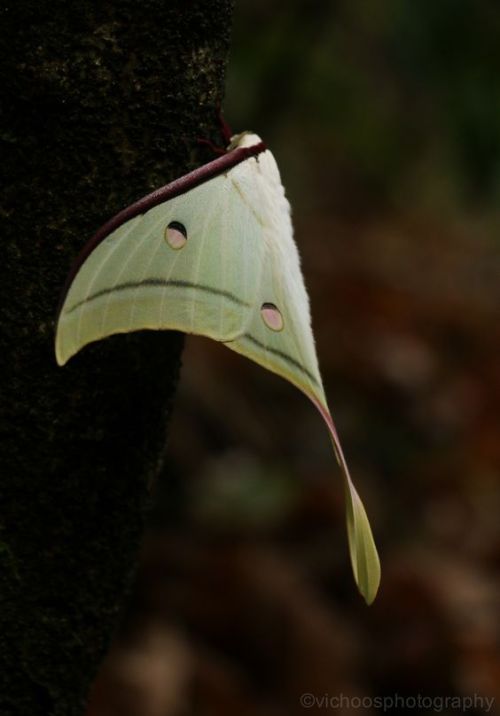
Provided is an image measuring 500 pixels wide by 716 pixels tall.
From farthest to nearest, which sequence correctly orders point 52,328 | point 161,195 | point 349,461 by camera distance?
point 349,461
point 52,328
point 161,195

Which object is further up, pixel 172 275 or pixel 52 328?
pixel 172 275

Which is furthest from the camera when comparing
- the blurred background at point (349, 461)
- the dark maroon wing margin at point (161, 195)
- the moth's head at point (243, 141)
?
the blurred background at point (349, 461)

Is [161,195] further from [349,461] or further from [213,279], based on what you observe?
[349,461]

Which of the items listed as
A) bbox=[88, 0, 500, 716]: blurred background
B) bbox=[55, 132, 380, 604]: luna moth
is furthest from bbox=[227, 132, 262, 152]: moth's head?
bbox=[88, 0, 500, 716]: blurred background

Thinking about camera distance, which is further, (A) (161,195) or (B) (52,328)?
(B) (52,328)

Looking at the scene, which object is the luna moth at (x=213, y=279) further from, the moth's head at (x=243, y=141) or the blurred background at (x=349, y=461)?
the blurred background at (x=349, y=461)

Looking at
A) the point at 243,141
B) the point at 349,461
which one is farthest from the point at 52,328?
the point at 349,461

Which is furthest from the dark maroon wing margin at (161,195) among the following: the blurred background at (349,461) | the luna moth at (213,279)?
the blurred background at (349,461)
